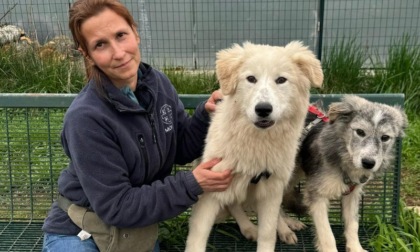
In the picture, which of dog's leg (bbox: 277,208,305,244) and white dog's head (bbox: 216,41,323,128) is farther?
dog's leg (bbox: 277,208,305,244)

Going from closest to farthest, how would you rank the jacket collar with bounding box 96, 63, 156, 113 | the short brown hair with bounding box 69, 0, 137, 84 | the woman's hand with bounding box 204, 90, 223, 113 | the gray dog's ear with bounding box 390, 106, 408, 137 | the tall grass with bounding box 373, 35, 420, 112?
the short brown hair with bounding box 69, 0, 137, 84
the jacket collar with bounding box 96, 63, 156, 113
the gray dog's ear with bounding box 390, 106, 408, 137
the woman's hand with bounding box 204, 90, 223, 113
the tall grass with bounding box 373, 35, 420, 112

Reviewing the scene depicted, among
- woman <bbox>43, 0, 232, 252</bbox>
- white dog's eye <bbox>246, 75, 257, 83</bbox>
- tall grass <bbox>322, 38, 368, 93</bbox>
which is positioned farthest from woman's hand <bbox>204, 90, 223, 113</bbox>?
tall grass <bbox>322, 38, 368, 93</bbox>

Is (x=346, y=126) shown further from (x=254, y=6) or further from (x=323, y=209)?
(x=254, y=6)

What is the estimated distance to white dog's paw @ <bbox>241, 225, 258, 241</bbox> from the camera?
329 cm

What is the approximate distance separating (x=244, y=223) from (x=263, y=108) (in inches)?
42.6

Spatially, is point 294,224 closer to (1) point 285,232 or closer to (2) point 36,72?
(1) point 285,232

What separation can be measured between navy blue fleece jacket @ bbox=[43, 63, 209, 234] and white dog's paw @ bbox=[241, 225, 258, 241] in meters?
0.75

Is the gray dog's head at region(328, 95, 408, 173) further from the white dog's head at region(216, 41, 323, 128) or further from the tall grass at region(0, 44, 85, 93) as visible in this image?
the tall grass at region(0, 44, 85, 93)

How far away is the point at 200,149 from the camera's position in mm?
3229

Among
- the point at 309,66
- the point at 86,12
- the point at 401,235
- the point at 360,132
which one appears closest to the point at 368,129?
the point at 360,132

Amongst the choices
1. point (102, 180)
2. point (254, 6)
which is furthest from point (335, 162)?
point (254, 6)

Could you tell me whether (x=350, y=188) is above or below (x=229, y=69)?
below

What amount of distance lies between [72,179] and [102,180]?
0.31 meters

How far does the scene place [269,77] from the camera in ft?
8.68
